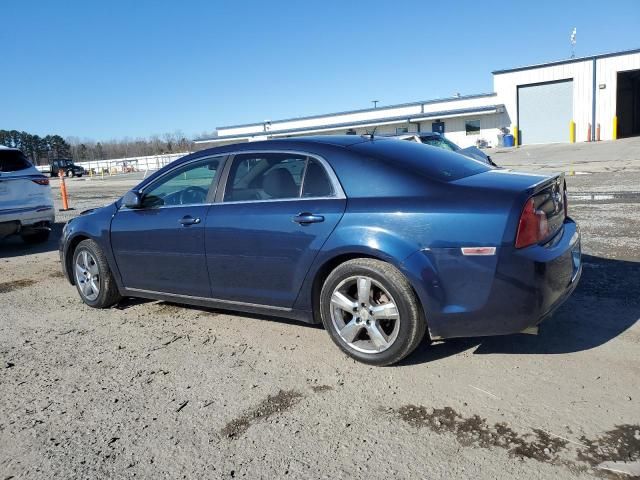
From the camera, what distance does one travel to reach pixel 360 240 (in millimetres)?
3584

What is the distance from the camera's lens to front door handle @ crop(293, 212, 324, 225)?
3.79 m

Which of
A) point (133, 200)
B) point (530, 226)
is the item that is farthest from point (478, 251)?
point (133, 200)

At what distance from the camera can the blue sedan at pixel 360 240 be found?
3.29 metres

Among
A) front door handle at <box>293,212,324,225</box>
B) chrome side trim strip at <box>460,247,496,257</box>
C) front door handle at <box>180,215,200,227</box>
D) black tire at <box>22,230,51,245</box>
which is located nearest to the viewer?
chrome side trim strip at <box>460,247,496,257</box>

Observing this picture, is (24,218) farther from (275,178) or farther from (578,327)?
(578,327)

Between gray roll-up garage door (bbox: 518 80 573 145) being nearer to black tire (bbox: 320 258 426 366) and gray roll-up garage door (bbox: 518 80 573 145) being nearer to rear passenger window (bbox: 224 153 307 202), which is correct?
rear passenger window (bbox: 224 153 307 202)

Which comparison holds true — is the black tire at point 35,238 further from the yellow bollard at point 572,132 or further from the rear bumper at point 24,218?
the yellow bollard at point 572,132

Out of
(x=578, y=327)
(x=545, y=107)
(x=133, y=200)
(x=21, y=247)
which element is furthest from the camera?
(x=545, y=107)

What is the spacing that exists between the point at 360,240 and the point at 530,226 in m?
1.06

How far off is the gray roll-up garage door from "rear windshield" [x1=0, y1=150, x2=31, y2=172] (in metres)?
34.6

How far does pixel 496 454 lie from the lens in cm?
265

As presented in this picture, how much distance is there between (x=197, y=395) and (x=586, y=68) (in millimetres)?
37533

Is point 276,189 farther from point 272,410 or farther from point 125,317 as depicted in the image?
point 125,317


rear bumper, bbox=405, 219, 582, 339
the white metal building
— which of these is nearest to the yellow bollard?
the white metal building
